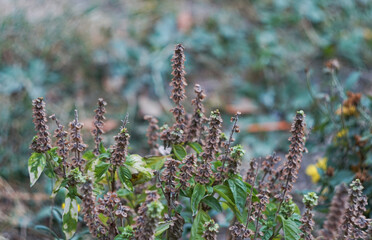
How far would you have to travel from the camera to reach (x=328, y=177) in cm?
244

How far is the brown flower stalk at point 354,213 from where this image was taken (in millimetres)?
1535

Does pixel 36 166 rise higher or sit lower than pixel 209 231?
higher

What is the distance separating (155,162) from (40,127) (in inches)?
18.2

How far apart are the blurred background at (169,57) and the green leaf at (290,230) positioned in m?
1.94

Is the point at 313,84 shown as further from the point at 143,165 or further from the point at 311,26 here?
the point at 143,165

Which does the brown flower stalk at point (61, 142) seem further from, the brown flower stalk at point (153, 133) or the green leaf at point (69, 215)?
the brown flower stalk at point (153, 133)

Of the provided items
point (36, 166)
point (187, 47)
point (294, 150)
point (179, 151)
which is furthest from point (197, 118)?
point (187, 47)

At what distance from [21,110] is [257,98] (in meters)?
2.19

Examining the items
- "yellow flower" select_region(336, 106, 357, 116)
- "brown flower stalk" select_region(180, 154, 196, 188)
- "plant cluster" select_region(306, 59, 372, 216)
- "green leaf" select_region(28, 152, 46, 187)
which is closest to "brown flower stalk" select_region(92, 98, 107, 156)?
"green leaf" select_region(28, 152, 46, 187)

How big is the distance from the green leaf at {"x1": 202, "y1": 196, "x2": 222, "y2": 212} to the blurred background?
2.00 meters

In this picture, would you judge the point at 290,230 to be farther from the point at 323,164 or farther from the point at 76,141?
the point at 323,164

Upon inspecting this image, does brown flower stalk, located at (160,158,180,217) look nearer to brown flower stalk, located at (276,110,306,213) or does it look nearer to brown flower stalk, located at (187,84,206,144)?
brown flower stalk, located at (187,84,206,144)

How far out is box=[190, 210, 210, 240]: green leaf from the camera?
1624 mm

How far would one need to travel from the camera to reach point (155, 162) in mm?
1814
